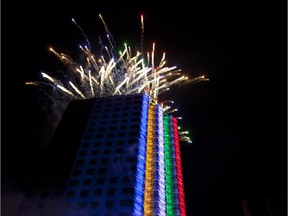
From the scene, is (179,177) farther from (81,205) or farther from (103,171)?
(81,205)

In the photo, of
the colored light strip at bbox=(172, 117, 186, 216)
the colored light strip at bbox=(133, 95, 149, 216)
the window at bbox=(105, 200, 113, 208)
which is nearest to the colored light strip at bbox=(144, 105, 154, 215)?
the colored light strip at bbox=(133, 95, 149, 216)

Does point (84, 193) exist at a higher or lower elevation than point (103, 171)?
lower

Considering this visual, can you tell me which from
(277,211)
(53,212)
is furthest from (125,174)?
(277,211)

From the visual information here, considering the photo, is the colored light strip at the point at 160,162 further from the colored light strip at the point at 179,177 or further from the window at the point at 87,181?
the window at the point at 87,181

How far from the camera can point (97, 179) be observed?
150 ft

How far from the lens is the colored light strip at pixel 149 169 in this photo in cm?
4366

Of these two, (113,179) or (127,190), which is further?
(113,179)

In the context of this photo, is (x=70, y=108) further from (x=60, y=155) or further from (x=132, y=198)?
(x=132, y=198)

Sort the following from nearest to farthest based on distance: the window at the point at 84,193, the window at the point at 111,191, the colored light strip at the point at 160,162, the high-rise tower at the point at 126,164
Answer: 1. the high-rise tower at the point at 126,164
2. the window at the point at 111,191
3. the window at the point at 84,193
4. the colored light strip at the point at 160,162

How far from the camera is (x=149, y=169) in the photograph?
4944 cm

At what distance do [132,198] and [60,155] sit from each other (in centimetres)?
1550


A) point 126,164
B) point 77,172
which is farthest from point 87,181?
point 126,164

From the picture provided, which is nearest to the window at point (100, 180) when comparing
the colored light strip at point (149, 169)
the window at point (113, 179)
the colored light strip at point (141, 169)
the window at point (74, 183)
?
the window at point (113, 179)

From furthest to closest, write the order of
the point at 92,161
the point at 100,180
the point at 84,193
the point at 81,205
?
the point at 92,161
the point at 100,180
the point at 84,193
the point at 81,205
